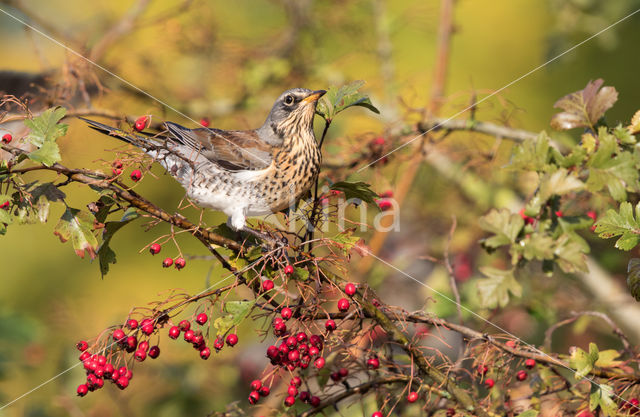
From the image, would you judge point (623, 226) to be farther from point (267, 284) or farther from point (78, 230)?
point (78, 230)

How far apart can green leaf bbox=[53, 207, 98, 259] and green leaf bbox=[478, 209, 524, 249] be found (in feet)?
3.12

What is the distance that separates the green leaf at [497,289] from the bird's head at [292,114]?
0.84 m

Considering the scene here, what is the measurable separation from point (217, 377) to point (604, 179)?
6.55ft

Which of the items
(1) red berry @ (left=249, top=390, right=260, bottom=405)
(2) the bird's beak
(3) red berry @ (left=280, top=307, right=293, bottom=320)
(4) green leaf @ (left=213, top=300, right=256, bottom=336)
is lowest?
(1) red berry @ (left=249, top=390, right=260, bottom=405)

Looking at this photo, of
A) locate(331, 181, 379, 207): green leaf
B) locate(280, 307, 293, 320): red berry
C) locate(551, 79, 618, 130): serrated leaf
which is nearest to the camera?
locate(280, 307, 293, 320): red berry

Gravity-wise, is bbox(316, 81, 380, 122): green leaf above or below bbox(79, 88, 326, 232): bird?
above

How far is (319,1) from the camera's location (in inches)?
144

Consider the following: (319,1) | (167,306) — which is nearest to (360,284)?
(167,306)

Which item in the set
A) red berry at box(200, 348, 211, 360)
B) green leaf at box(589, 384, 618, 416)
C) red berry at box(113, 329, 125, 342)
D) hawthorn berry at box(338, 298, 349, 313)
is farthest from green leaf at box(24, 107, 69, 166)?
green leaf at box(589, 384, 618, 416)

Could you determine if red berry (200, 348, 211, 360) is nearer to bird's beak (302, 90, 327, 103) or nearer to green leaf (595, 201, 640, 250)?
green leaf (595, 201, 640, 250)

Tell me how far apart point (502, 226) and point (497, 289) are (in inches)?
6.5

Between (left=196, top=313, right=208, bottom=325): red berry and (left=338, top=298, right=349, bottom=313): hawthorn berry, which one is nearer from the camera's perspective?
(left=338, top=298, right=349, bottom=313): hawthorn berry

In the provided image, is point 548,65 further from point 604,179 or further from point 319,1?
point 604,179

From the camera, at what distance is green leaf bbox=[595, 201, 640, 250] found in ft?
4.29
